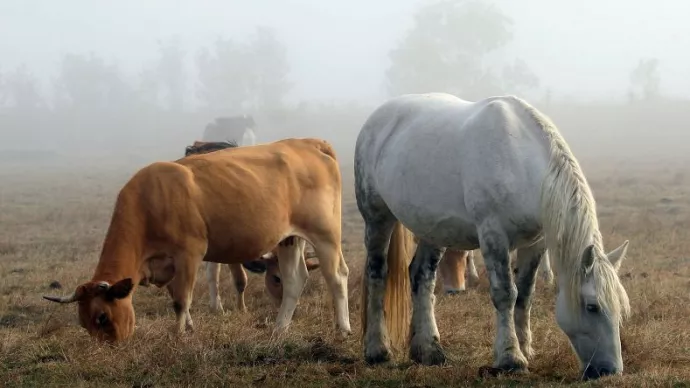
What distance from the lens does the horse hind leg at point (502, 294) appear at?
17.0 ft

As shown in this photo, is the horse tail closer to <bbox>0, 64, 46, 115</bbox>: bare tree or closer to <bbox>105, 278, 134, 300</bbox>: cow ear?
<bbox>105, 278, 134, 300</bbox>: cow ear

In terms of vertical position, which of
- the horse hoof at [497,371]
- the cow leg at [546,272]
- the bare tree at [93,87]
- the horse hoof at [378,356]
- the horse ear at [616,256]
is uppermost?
the bare tree at [93,87]

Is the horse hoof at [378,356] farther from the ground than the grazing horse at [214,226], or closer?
closer

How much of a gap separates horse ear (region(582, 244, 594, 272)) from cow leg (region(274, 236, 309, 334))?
12.5 ft

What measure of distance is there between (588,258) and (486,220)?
2.66 feet

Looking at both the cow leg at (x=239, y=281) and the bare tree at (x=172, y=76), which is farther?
the bare tree at (x=172, y=76)

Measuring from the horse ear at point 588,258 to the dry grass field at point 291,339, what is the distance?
661 millimetres

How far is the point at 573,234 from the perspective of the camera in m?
4.79

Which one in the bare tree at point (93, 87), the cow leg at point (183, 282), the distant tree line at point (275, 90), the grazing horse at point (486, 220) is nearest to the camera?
the grazing horse at point (486, 220)

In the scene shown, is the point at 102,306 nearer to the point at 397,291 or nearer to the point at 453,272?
the point at 397,291

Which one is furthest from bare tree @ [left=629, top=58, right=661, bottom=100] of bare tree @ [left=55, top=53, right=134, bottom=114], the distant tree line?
bare tree @ [left=55, top=53, right=134, bottom=114]

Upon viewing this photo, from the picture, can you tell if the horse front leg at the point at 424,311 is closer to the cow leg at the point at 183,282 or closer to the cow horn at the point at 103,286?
the cow leg at the point at 183,282

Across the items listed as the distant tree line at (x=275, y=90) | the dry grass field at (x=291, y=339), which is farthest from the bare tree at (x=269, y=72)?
the dry grass field at (x=291, y=339)

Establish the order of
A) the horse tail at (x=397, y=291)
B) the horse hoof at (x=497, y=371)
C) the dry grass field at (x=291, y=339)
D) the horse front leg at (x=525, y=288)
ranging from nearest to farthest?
the horse hoof at (x=497, y=371) → the dry grass field at (x=291, y=339) → the horse front leg at (x=525, y=288) → the horse tail at (x=397, y=291)
